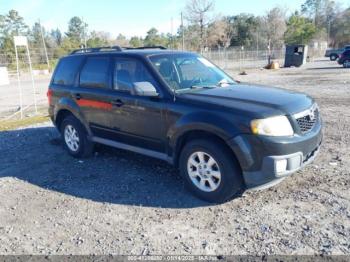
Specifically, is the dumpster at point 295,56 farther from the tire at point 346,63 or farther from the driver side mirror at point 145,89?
the driver side mirror at point 145,89

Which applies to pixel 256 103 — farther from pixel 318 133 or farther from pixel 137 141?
pixel 137 141

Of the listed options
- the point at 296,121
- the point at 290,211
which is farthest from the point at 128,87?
the point at 290,211

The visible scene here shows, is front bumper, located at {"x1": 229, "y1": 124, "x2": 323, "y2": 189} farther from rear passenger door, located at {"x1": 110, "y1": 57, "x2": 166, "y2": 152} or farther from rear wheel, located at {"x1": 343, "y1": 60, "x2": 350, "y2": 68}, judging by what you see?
rear wheel, located at {"x1": 343, "y1": 60, "x2": 350, "y2": 68}

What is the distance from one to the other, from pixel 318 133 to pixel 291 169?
0.80m

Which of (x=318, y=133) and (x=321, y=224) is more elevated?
(x=318, y=133)

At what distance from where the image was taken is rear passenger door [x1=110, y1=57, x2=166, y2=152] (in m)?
4.70

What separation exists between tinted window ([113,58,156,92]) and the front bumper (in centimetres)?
159

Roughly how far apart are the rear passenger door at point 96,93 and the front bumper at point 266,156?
2.41m

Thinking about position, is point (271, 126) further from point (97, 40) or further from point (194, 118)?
point (97, 40)

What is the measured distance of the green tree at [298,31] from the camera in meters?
58.9

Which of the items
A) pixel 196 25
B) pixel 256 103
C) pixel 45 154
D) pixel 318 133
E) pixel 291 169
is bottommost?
pixel 45 154

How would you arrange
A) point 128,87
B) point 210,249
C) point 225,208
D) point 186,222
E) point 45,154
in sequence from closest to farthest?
1. point 210,249
2. point 186,222
3. point 225,208
4. point 128,87
5. point 45,154

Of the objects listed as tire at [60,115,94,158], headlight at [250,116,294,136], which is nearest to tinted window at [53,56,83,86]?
tire at [60,115,94,158]

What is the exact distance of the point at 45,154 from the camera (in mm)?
6695
